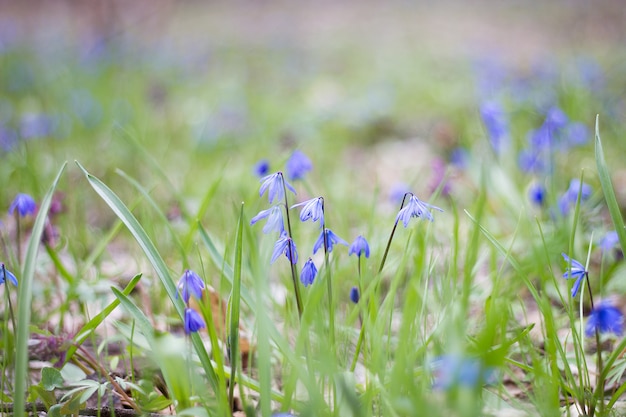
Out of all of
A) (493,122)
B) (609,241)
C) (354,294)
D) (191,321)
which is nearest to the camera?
(191,321)

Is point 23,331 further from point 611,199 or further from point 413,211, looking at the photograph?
point 611,199

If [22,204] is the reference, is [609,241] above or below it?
below

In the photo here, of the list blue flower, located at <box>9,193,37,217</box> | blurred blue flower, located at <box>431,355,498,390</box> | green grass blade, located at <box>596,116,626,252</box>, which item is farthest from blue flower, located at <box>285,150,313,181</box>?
blurred blue flower, located at <box>431,355,498,390</box>

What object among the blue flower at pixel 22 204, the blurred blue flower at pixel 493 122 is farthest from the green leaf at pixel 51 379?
the blurred blue flower at pixel 493 122

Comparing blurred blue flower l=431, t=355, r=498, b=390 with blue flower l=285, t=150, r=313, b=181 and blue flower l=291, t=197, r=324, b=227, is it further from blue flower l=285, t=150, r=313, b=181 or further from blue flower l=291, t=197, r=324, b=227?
blue flower l=285, t=150, r=313, b=181

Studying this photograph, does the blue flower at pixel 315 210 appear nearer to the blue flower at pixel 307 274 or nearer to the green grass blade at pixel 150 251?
the blue flower at pixel 307 274

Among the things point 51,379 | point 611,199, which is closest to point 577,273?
point 611,199

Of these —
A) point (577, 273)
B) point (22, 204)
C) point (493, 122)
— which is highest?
point (493, 122)

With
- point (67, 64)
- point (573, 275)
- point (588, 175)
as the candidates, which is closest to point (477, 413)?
point (573, 275)

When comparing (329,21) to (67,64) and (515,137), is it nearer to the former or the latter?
(67,64)

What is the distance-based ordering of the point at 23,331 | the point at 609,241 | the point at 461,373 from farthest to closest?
the point at 609,241 < the point at 23,331 < the point at 461,373

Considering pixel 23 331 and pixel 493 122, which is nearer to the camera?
pixel 23 331
